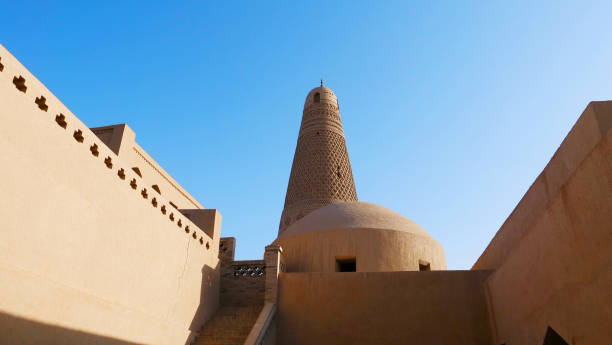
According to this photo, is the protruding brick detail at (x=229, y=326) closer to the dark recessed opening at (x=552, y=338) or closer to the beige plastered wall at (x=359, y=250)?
the beige plastered wall at (x=359, y=250)

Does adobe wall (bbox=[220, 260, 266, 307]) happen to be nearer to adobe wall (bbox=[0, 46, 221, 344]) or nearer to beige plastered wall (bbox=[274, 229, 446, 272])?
beige plastered wall (bbox=[274, 229, 446, 272])

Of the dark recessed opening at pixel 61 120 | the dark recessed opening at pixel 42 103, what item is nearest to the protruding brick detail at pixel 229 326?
the dark recessed opening at pixel 61 120

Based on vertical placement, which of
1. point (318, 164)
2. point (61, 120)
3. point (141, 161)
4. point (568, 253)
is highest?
point (318, 164)

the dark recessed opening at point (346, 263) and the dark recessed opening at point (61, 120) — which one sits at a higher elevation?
the dark recessed opening at point (346, 263)

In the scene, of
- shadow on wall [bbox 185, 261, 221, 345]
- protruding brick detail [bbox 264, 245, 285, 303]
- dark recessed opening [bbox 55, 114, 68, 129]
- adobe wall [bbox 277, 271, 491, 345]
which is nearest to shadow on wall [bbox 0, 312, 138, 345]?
dark recessed opening [bbox 55, 114, 68, 129]

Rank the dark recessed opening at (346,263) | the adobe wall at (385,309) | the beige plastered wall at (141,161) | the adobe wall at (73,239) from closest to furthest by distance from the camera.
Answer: the adobe wall at (73,239)
the adobe wall at (385,309)
the beige plastered wall at (141,161)
the dark recessed opening at (346,263)

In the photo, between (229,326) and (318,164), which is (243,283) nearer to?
(229,326)

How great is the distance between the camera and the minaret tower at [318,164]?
53.1 feet

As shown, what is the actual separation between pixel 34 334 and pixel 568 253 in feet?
18.9

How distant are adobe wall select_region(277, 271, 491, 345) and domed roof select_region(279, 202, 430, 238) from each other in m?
2.18

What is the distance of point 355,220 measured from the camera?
38.6ft

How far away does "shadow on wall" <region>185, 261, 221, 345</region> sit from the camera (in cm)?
909

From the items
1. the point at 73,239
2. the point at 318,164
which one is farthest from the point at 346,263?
the point at 73,239

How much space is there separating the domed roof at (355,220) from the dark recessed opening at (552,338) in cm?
551
